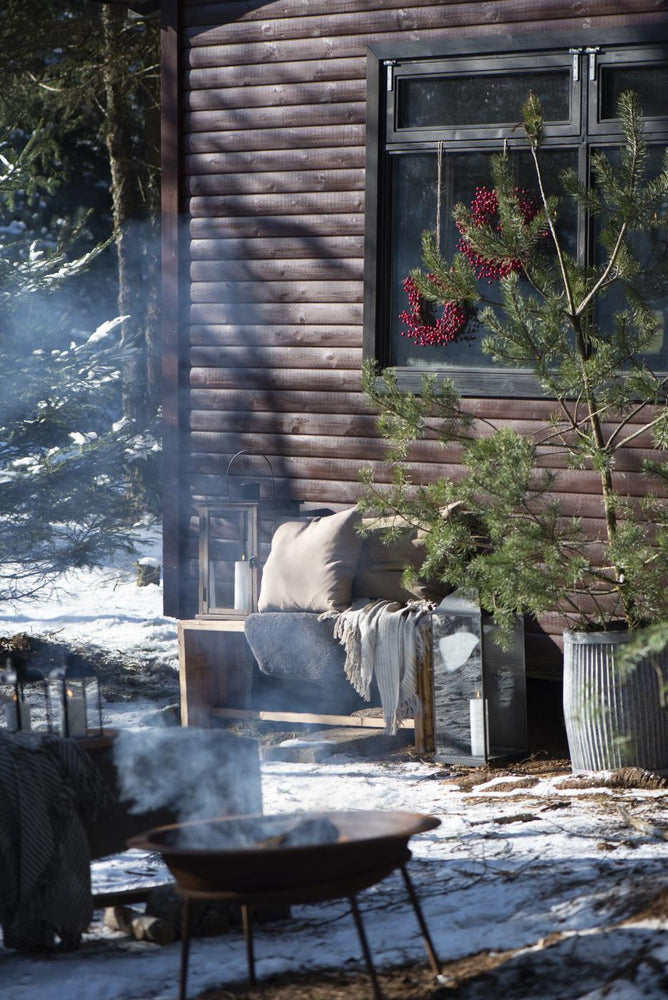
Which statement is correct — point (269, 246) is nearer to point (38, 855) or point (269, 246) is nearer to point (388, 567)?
point (388, 567)

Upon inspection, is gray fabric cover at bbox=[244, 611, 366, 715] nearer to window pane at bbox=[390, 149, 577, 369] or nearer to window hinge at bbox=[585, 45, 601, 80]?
A: window pane at bbox=[390, 149, 577, 369]

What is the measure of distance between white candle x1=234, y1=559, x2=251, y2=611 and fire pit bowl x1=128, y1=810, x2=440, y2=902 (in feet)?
9.86

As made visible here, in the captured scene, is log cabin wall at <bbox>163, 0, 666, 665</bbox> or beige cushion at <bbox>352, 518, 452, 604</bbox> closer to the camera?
beige cushion at <bbox>352, 518, 452, 604</bbox>

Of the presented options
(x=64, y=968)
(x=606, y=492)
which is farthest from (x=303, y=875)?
(x=606, y=492)

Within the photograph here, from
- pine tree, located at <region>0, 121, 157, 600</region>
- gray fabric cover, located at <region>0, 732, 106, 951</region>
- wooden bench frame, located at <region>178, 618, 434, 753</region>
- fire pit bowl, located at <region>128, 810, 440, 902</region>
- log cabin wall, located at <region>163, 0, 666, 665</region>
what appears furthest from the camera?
pine tree, located at <region>0, 121, 157, 600</region>

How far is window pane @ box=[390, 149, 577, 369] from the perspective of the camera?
5.86m

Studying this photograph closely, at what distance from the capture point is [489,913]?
3.51m

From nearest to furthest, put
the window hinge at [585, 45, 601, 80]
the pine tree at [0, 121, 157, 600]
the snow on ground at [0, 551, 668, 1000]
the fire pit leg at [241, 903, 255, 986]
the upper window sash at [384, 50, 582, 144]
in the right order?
the snow on ground at [0, 551, 668, 1000] → the fire pit leg at [241, 903, 255, 986] → the window hinge at [585, 45, 601, 80] → the upper window sash at [384, 50, 582, 144] → the pine tree at [0, 121, 157, 600]

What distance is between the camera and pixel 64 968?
11.0ft

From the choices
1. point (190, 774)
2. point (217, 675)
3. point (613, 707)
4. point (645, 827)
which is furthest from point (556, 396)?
point (217, 675)

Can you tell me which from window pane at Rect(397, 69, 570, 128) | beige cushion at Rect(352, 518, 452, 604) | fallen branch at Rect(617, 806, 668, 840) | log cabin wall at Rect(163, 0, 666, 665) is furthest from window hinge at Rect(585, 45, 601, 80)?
fallen branch at Rect(617, 806, 668, 840)

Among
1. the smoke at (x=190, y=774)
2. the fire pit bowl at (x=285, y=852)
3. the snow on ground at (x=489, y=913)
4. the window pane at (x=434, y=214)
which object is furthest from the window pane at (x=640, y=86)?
the fire pit bowl at (x=285, y=852)

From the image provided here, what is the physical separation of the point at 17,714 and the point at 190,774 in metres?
0.58

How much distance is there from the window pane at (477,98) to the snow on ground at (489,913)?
3101mm
